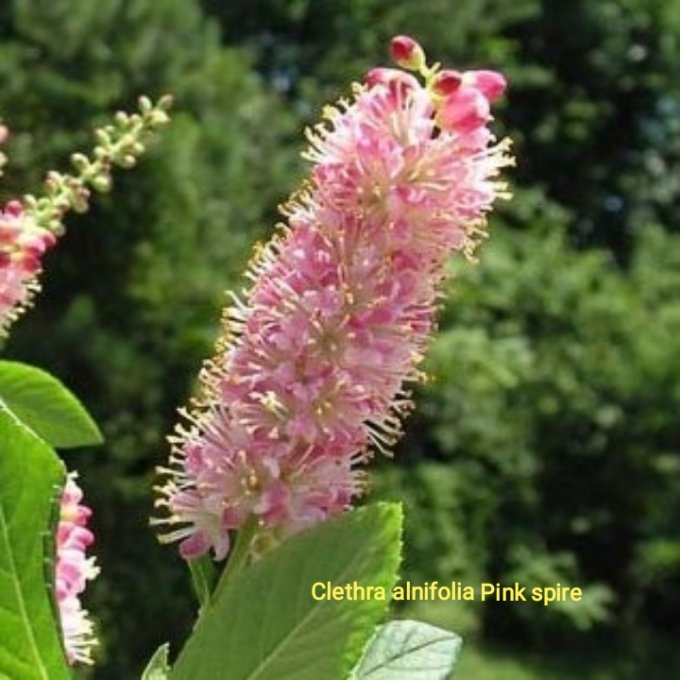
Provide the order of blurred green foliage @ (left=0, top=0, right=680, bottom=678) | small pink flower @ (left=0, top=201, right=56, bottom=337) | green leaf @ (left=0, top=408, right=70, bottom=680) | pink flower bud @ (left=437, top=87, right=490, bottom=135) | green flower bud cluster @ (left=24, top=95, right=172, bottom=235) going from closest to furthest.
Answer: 1. green leaf @ (left=0, top=408, right=70, bottom=680)
2. pink flower bud @ (left=437, top=87, right=490, bottom=135)
3. small pink flower @ (left=0, top=201, right=56, bottom=337)
4. green flower bud cluster @ (left=24, top=95, right=172, bottom=235)
5. blurred green foliage @ (left=0, top=0, right=680, bottom=678)

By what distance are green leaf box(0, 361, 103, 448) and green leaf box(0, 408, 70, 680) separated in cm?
24

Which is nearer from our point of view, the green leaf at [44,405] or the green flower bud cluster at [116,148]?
the green leaf at [44,405]

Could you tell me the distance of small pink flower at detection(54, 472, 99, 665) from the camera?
68 centimetres

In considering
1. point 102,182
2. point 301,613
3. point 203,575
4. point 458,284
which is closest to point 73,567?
point 203,575

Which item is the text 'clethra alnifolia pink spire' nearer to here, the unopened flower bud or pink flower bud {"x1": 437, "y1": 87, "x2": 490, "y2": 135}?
pink flower bud {"x1": 437, "y1": 87, "x2": 490, "y2": 135}

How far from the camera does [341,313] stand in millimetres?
603

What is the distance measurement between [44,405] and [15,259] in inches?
2.7

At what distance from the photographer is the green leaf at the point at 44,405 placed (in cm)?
77

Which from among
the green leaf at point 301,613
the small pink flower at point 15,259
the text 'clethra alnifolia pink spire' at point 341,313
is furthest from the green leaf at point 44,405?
the green leaf at point 301,613

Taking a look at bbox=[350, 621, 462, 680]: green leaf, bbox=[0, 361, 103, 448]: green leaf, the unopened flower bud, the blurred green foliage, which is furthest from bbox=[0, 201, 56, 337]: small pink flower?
the blurred green foliage

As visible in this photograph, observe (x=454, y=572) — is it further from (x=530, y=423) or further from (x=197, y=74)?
(x=197, y=74)

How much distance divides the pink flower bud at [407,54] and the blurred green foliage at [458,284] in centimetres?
473

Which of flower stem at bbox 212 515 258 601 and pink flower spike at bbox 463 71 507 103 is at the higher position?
pink flower spike at bbox 463 71 507 103

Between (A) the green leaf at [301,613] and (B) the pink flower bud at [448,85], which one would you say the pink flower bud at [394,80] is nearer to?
(B) the pink flower bud at [448,85]
